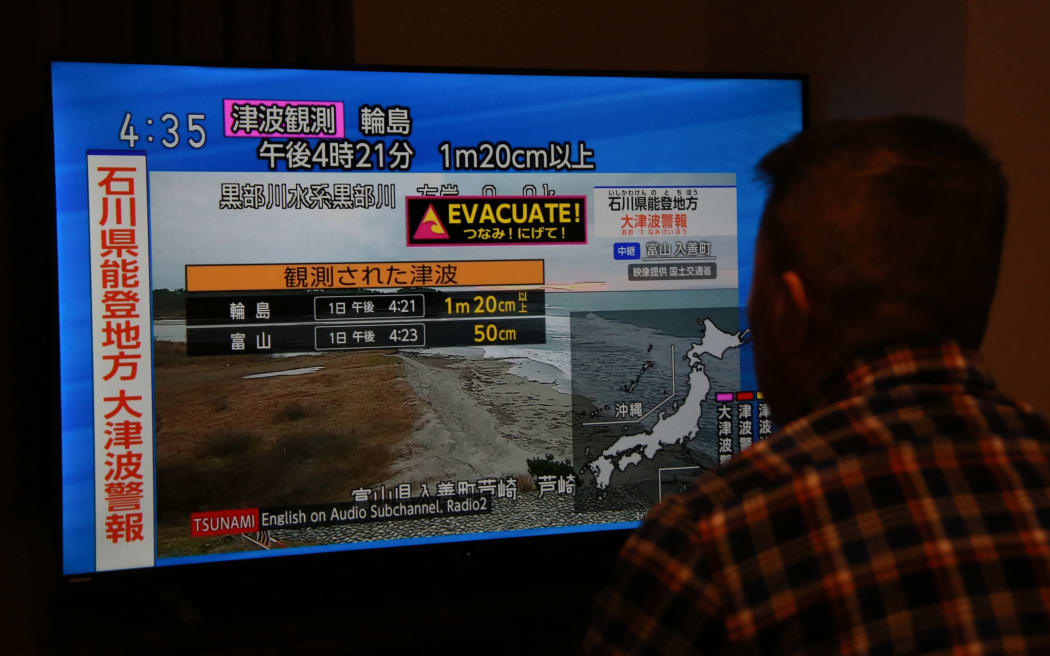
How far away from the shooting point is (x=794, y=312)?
0.95 metres

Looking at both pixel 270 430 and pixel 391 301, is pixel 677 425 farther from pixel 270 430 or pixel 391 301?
pixel 270 430

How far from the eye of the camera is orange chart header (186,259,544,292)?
1.87 m

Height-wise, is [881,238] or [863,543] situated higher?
[881,238]

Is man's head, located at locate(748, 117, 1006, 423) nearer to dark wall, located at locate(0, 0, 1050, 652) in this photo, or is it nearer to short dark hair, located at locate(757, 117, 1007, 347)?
short dark hair, located at locate(757, 117, 1007, 347)

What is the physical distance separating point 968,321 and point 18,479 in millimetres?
1806

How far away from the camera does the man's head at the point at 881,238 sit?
2.95ft

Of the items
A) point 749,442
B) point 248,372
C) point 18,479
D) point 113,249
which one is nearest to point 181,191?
point 113,249

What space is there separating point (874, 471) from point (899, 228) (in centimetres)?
23

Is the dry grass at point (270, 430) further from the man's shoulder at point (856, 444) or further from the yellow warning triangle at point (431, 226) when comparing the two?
the man's shoulder at point (856, 444)

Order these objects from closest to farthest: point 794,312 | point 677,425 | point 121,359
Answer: point 794,312 < point 121,359 < point 677,425

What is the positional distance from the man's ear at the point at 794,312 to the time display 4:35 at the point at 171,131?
1.30 metres

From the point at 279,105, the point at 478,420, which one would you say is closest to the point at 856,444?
the point at 478,420

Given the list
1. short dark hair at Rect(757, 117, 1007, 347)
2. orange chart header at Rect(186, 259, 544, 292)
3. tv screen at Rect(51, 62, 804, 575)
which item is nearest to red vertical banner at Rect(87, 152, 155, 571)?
tv screen at Rect(51, 62, 804, 575)

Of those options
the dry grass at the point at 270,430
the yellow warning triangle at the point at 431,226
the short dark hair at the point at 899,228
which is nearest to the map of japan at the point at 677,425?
the dry grass at the point at 270,430
